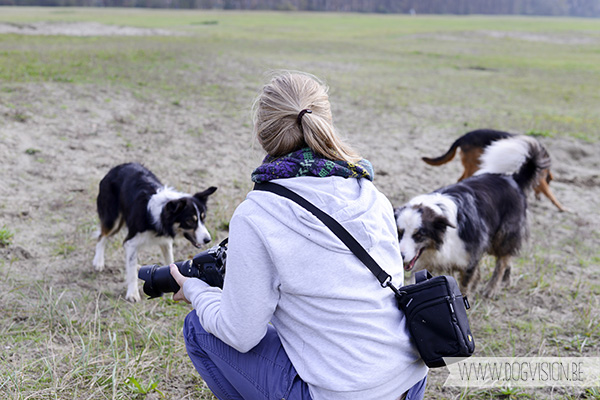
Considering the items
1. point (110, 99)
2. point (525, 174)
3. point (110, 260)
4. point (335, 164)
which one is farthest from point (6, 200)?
point (525, 174)

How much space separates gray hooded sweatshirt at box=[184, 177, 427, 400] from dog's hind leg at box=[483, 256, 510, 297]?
291 centimetres

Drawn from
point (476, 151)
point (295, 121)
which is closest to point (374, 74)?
point (476, 151)

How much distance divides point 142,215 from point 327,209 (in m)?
2.87

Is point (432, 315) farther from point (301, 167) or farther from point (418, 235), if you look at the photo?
point (418, 235)

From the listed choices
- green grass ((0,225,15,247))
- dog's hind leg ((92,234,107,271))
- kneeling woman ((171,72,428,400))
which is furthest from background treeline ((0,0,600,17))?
kneeling woman ((171,72,428,400))

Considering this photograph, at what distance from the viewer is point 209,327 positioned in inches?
83.0

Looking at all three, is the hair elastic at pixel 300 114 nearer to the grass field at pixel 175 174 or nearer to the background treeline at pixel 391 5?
the grass field at pixel 175 174

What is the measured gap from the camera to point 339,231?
1.89 meters

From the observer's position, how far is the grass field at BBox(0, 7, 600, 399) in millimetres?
3213

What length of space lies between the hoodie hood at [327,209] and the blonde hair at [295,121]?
0.14 meters

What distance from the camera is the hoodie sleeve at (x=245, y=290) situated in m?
1.86

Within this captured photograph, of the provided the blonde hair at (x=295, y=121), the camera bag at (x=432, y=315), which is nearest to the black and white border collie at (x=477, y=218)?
the camera bag at (x=432, y=315)

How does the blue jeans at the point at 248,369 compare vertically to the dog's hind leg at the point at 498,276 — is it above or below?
above

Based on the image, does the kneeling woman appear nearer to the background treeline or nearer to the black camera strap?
the black camera strap
